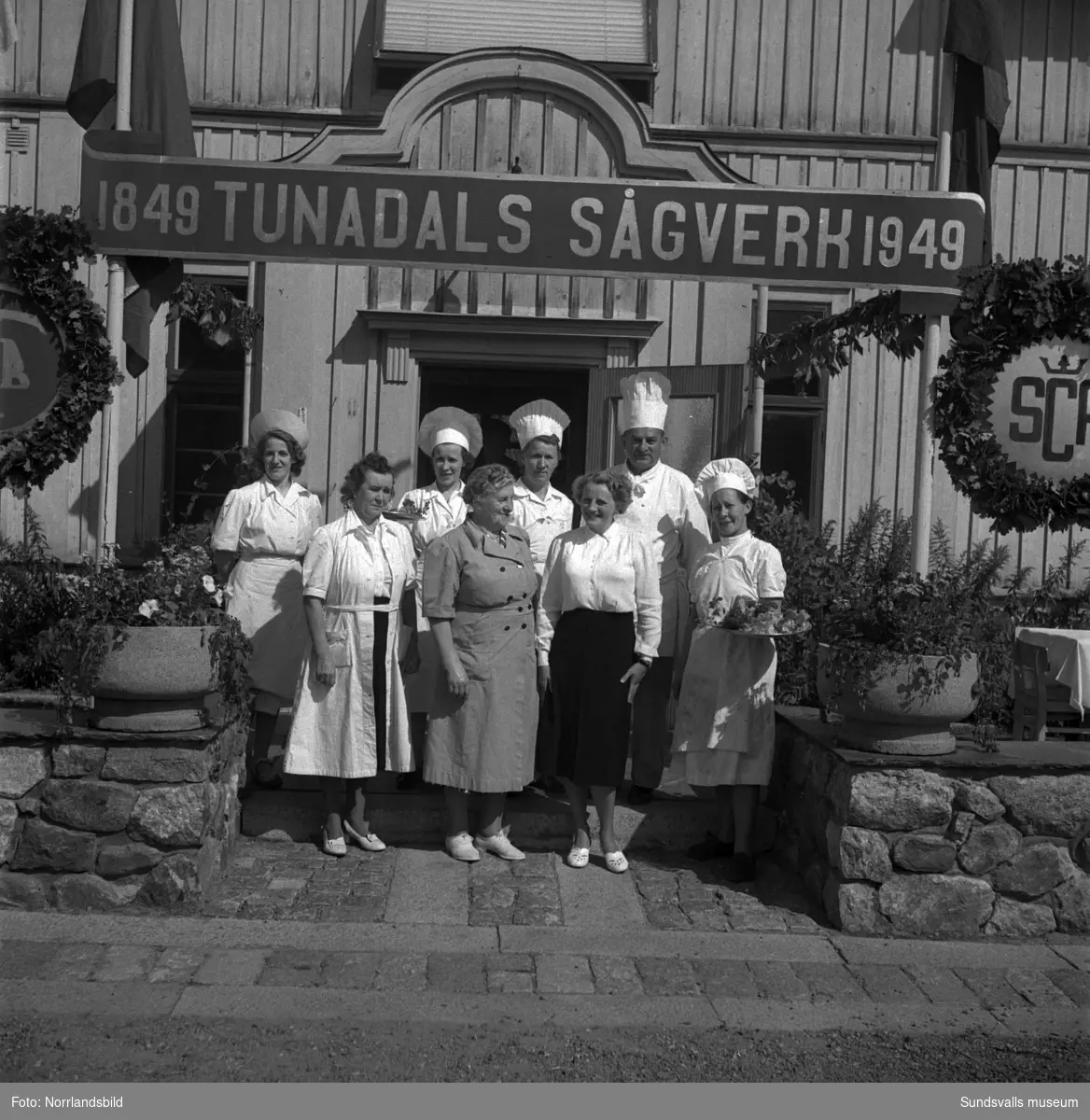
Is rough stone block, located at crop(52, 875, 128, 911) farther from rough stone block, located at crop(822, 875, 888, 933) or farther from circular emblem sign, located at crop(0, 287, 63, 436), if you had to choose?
rough stone block, located at crop(822, 875, 888, 933)

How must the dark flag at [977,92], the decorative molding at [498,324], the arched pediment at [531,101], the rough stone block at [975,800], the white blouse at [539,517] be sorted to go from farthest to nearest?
the decorative molding at [498,324]
the arched pediment at [531,101]
the white blouse at [539,517]
the dark flag at [977,92]
the rough stone block at [975,800]

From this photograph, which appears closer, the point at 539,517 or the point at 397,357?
the point at 539,517

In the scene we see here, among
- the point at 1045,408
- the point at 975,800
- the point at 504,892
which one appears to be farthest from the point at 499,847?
the point at 1045,408

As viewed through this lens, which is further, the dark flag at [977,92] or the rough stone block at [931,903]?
the dark flag at [977,92]

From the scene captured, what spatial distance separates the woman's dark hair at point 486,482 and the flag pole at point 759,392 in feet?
8.78

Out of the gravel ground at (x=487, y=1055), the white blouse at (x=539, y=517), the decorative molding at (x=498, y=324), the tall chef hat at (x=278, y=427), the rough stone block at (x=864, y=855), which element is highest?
the decorative molding at (x=498, y=324)

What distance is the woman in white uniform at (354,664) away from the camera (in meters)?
5.70

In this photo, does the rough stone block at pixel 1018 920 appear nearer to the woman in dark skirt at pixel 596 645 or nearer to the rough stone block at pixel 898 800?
the rough stone block at pixel 898 800

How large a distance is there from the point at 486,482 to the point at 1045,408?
2.39 metres

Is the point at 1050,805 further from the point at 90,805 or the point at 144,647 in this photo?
the point at 90,805

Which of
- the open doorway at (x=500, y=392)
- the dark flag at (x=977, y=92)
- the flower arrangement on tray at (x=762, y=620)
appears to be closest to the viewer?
the flower arrangement on tray at (x=762, y=620)

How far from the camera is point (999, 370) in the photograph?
19.1ft

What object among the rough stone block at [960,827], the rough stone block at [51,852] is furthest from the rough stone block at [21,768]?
the rough stone block at [960,827]

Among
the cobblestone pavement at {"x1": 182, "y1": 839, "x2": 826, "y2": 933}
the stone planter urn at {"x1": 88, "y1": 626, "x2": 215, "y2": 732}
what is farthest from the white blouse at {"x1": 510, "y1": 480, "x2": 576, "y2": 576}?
the stone planter urn at {"x1": 88, "y1": 626, "x2": 215, "y2": 732}
